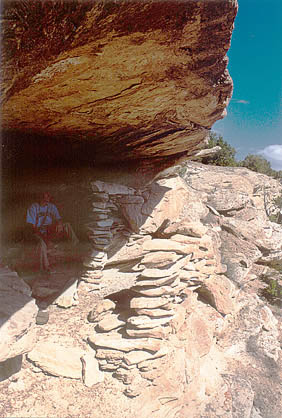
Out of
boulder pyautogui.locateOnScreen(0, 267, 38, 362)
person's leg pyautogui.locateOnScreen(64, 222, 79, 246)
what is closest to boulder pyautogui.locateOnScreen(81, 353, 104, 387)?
boulder pyautogui.locateOnScreen(0, 267, 38, 362)

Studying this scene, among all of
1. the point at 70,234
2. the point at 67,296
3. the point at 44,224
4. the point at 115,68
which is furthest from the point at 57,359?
the point at 115,68

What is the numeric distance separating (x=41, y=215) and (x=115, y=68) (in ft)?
10.8

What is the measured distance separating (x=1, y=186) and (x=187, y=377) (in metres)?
6.14

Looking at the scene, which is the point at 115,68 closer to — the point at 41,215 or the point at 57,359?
the point at 41,215

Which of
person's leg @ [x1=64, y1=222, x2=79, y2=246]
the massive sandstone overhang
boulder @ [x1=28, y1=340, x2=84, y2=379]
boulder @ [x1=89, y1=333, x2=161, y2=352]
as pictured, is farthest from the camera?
person's leg @ [x1=64, y1=222, x2=79, y2=246]

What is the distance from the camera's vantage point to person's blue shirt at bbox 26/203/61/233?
489 cm

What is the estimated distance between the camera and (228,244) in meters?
9.88

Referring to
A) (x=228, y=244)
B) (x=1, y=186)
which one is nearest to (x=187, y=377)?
(x=228, y=244)

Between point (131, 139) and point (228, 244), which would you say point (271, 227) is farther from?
point (131, 139)

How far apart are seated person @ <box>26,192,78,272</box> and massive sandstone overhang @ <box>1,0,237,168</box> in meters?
1.27

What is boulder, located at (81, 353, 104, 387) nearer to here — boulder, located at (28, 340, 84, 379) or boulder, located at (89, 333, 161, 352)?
boulder, located at (28, 340, 84, 379)

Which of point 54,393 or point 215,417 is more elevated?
point 54,393

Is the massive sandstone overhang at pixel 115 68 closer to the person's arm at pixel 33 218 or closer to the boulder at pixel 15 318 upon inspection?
the person's arm at pixel 33 218

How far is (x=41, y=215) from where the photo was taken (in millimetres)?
4973
